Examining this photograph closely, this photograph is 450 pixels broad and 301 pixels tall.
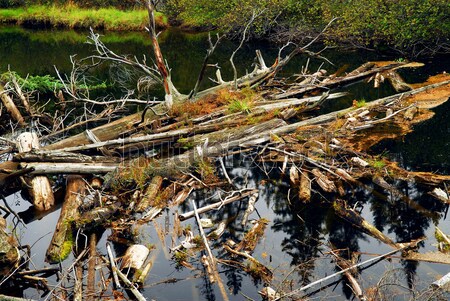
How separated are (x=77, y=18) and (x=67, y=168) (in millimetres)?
36928

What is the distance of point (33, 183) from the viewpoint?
10180 millimetres

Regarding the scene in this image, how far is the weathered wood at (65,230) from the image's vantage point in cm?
813

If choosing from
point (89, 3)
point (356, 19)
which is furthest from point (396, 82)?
point (89, 3)

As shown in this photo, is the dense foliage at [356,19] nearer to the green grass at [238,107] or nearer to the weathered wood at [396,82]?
the weathered wood at [396,82]

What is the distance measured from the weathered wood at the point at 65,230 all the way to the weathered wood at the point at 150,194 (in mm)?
1104

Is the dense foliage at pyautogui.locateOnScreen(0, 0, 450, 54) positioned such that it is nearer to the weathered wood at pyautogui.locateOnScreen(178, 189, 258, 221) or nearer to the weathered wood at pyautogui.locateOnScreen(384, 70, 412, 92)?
the weathered wood at pyautogui.locateOnScreen(384, 70, 412, 92)

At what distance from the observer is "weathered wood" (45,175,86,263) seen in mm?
8133

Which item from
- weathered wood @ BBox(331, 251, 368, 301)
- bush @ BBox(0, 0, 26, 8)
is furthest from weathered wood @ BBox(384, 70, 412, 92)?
bush @ BBox(0, 0, 26, 8)

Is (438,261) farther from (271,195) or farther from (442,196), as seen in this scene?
(271,195)

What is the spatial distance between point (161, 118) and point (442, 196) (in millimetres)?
7109

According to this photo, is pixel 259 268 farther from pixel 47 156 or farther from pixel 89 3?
pixel 89 3

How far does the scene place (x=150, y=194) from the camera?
9.78 meters

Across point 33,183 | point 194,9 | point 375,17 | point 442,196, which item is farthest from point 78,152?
point 194,9

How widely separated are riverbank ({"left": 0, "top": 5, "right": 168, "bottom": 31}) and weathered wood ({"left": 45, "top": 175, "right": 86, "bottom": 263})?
108ft
